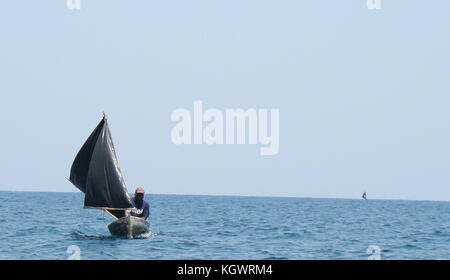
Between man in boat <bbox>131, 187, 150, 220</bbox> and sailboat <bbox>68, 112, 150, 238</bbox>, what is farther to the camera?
sailboat <bbox>68, 112, 150, 238</bbox>

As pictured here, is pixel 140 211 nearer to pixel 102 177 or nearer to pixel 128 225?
pixel 128 225

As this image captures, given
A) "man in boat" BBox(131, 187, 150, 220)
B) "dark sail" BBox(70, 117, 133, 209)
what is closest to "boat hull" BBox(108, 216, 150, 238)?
"man in boat" BBox(131, 187, 150, 220)

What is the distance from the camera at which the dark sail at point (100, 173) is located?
108 ft

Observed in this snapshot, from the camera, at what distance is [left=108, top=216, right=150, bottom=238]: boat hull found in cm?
3156

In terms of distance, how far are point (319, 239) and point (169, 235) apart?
763 centimetres

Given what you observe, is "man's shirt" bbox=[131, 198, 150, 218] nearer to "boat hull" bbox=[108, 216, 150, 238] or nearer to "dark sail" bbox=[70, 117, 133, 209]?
"dark sail" bbox=[70, 117, 133, 209]

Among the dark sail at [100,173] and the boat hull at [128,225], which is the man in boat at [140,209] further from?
the boat hull at [128,225]

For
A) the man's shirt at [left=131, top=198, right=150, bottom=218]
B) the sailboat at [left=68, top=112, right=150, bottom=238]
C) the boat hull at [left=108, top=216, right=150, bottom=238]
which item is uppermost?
the sailboat at [left=68, top=112, right=150, bottom=238]

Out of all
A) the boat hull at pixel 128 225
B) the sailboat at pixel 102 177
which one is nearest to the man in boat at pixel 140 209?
the sailboat at pixel 102 177

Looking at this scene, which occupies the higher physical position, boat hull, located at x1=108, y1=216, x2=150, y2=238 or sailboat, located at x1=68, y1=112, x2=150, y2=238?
sailboat, located at x1=68, y1=112, x2=150, y2=238

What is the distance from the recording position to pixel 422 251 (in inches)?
Result: 1190
